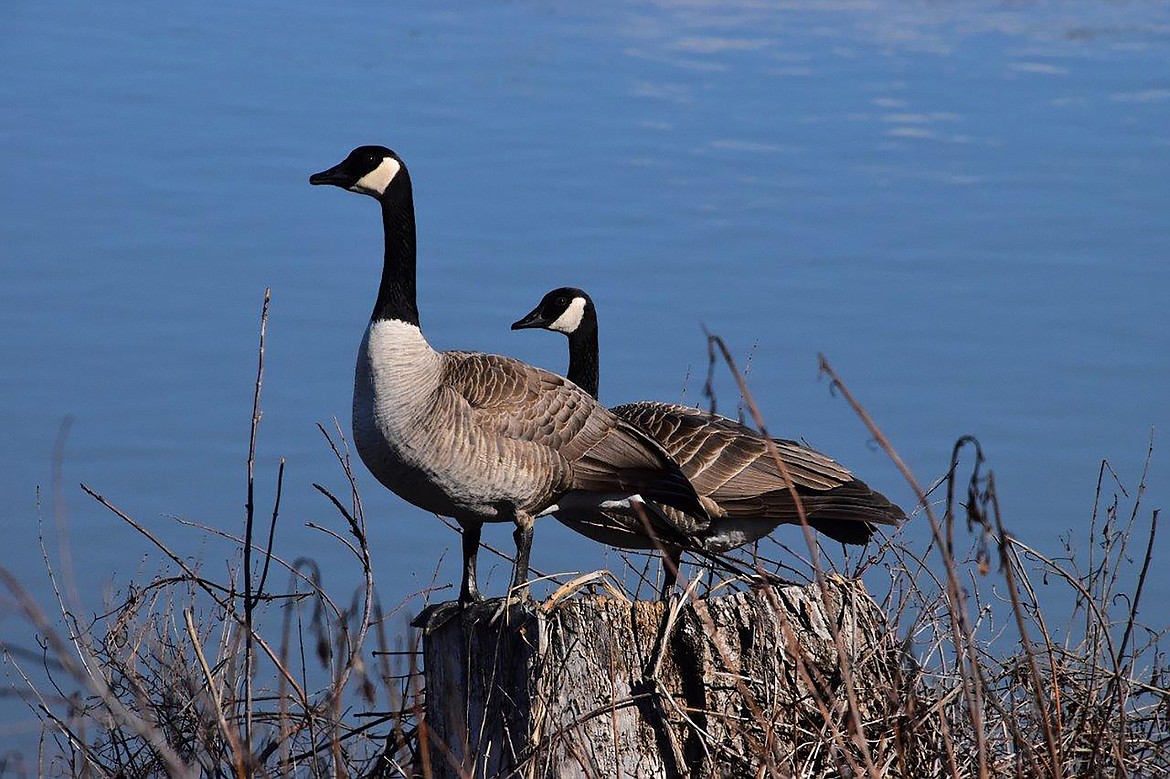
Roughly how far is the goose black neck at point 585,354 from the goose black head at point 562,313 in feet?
0.06

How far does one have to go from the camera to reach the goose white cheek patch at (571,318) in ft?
23.4

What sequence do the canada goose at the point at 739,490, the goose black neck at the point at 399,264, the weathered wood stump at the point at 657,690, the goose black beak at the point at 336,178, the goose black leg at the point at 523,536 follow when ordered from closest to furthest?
the weathered wood stump at the point at 657,690, the goose black leg at the point at 523,536, the goose black neck at the point at 399,264, the goose black beak at the point at 336,178, the canada goose at the point at 739,490

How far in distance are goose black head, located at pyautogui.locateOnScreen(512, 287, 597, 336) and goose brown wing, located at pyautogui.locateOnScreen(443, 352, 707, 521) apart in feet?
5.26

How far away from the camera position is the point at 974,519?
6.44 ft

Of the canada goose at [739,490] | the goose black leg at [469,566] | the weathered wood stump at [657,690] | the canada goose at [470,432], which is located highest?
the canada goose at [739,490]

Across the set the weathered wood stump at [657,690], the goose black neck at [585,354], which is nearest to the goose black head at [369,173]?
the goose black neck at [585,354]

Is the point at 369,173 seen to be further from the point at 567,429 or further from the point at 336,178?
the point at 567,429

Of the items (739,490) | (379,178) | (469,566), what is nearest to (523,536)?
(469,566)

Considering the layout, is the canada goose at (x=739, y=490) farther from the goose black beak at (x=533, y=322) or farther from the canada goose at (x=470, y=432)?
the goose black beak at (x=533, y=322)

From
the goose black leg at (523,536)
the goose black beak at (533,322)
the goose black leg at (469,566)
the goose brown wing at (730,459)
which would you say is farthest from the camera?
the goose black beak at (533,322)

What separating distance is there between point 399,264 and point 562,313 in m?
1.74

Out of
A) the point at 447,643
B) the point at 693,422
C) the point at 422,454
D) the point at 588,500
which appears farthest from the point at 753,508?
the point at 447,643

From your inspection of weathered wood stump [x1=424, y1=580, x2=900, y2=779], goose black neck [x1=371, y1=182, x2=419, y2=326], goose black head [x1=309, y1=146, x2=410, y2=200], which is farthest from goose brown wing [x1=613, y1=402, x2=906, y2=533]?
weathered wood stump [x1=424, y1=580, x2=900, y2=779]

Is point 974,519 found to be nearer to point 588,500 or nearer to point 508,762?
point 508,762
